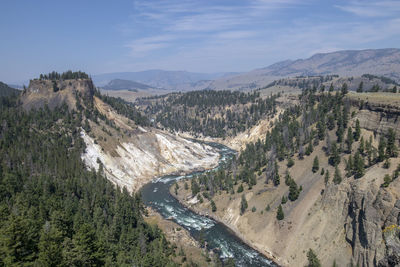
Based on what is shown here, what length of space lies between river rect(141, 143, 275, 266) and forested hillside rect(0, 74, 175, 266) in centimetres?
1017

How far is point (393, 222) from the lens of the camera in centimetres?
5397

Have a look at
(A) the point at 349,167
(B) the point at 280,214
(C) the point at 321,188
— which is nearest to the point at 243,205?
(B) the point at 280,214

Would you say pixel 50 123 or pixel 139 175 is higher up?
pixel 50 123

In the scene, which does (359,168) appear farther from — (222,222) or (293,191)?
(222,222)

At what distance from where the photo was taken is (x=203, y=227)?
84.1m

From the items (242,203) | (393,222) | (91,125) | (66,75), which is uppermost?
(66,75)

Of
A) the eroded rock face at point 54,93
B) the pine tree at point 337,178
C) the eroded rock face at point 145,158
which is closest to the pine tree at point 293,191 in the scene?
the pine tree at point 337,178

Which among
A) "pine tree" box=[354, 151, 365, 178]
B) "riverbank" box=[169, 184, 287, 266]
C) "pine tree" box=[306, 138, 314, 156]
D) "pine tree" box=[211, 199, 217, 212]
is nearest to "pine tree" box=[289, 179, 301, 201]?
"pine tree" box=[354, 151, 365, 178]

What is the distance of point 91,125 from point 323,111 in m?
101

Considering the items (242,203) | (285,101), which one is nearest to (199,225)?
(242,203)

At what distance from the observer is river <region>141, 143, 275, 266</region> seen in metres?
69.4

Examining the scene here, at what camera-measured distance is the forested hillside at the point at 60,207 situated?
39.4 metres

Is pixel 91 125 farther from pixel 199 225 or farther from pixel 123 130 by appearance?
pixel 199 225

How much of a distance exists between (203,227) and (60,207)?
36.9 metres
